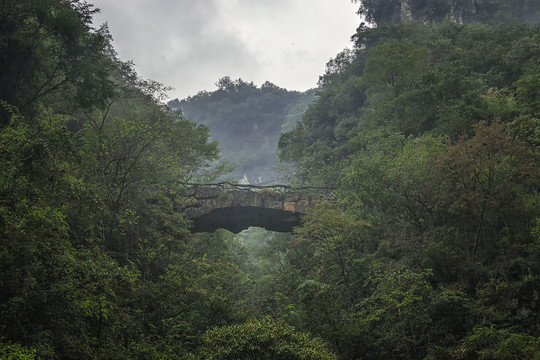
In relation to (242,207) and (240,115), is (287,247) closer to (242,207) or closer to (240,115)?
(242,207)

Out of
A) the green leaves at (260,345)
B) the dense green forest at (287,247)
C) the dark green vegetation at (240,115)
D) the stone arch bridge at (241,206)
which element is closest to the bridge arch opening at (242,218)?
the stone arch bridge at (241,206)

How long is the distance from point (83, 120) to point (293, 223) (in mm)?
9274

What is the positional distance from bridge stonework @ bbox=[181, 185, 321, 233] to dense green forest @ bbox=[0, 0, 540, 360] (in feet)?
3.09

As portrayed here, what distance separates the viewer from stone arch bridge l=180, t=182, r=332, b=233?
1475 centimetres

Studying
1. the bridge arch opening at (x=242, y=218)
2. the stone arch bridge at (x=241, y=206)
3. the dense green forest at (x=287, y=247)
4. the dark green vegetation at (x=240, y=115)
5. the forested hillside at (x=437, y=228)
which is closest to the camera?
the dense green forest at (x=287, y=247)

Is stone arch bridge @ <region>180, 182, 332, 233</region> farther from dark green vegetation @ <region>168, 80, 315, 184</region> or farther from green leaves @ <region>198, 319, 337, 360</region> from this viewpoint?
dark green vegetation @ <region>168, 80, 315, 184</region>

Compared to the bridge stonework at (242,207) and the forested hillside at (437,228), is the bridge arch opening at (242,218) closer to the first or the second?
the bridge stonework at (242,207)

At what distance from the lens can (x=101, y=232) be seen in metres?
9.92

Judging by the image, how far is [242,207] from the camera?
15.0m

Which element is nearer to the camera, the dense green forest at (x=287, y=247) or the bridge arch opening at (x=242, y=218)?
the dense green forest at (x=287, y=247)

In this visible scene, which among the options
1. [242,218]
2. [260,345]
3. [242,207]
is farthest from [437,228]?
[242,218]

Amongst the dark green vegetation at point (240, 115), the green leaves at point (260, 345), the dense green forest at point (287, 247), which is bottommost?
the green leaves at point (260, 345)

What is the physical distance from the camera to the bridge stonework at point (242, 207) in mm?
14766

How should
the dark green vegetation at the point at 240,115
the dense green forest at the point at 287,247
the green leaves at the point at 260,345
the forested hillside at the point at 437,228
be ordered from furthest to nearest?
the dark green vegetation at the point at 240,115 < the forested hillside at the point at 437,228 < the dense green forest at the point at 287,247 < the green leaves at the point at 260,345
